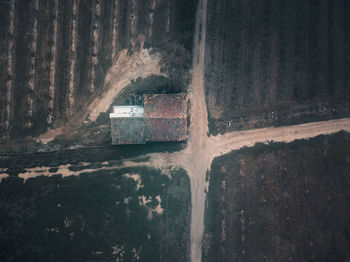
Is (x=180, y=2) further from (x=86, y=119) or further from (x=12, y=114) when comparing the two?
(x=12, y=114)

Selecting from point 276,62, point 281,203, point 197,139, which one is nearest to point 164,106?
point 197,139

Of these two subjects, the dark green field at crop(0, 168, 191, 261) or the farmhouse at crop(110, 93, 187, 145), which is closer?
the farmhouse at crop(110, 93, 187, 145)

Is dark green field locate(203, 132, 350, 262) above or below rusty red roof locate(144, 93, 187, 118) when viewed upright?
below

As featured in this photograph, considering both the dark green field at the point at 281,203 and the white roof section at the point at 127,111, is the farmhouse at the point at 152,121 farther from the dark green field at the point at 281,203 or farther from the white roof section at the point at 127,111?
the dark green field at the point at 281,203

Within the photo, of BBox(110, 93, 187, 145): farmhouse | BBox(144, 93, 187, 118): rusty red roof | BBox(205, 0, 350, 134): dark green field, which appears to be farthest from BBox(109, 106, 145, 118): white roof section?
BBox(205, 0, 350, 134): dark green field

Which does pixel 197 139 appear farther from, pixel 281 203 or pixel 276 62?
pixel 276 62

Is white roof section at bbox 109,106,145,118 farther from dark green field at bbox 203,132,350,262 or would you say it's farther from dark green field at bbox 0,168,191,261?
dark green field at bbox 203,132,350,262

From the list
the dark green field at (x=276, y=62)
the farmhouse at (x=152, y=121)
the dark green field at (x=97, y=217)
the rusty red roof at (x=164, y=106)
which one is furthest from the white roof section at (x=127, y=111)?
the dark green field at (x=276, y=62)
